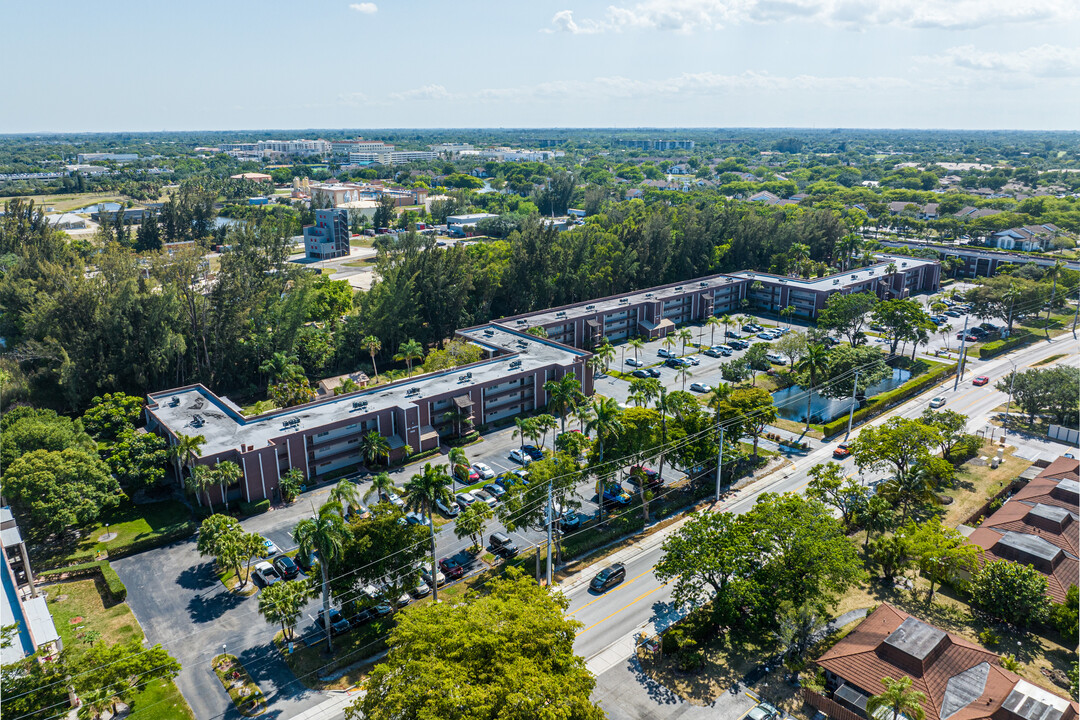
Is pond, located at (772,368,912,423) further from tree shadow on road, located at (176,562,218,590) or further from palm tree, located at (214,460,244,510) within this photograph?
tree shadow on road, located at (176,562,218,590)

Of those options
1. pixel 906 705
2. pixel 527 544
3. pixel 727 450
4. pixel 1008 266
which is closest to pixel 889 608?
pixel 906 705

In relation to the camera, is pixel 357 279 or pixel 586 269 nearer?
pixel 586 269

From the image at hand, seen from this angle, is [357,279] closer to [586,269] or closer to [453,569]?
[586,269]

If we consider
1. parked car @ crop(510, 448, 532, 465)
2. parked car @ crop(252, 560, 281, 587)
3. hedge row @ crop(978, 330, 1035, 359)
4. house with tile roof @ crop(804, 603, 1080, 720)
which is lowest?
parked car @ crop(252, 560, 281, 587)

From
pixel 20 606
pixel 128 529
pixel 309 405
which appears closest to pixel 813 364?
pixel 309 405

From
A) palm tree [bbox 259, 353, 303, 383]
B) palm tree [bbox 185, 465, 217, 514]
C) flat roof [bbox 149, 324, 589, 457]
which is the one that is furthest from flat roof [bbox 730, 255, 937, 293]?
palm tree [bbox 185, 465, 217, 514]
